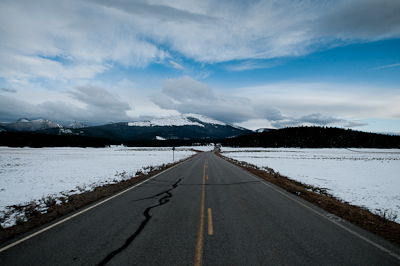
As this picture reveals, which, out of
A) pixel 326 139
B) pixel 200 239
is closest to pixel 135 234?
pixel 200 239

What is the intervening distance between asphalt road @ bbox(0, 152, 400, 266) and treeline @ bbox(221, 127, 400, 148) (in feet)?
431

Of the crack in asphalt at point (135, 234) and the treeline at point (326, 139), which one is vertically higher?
the treeline at point (326, 139)

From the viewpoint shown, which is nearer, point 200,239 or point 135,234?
point 200,239

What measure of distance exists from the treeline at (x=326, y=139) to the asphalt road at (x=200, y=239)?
131 meters

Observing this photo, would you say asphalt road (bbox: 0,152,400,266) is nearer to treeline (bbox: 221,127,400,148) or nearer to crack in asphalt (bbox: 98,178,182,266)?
crack in asphalt (bbox: 98,178,182,266)

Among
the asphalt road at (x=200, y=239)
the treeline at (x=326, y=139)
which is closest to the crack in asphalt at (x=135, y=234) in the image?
the asphalt road at (x=200, y=239)

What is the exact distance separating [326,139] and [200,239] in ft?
468

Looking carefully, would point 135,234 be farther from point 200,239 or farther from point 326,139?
point 326,139

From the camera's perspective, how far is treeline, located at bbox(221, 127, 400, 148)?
379 ft

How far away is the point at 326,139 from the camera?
395 ft

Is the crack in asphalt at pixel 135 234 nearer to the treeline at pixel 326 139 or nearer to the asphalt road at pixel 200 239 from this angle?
the asphalt road at pixel 200 239

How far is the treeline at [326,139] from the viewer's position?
379 feet

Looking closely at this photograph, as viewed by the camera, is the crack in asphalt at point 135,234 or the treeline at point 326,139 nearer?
the crack in asphalt at point 135,234

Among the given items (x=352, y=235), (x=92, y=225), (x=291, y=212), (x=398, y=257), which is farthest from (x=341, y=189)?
(x=92, y=225)
